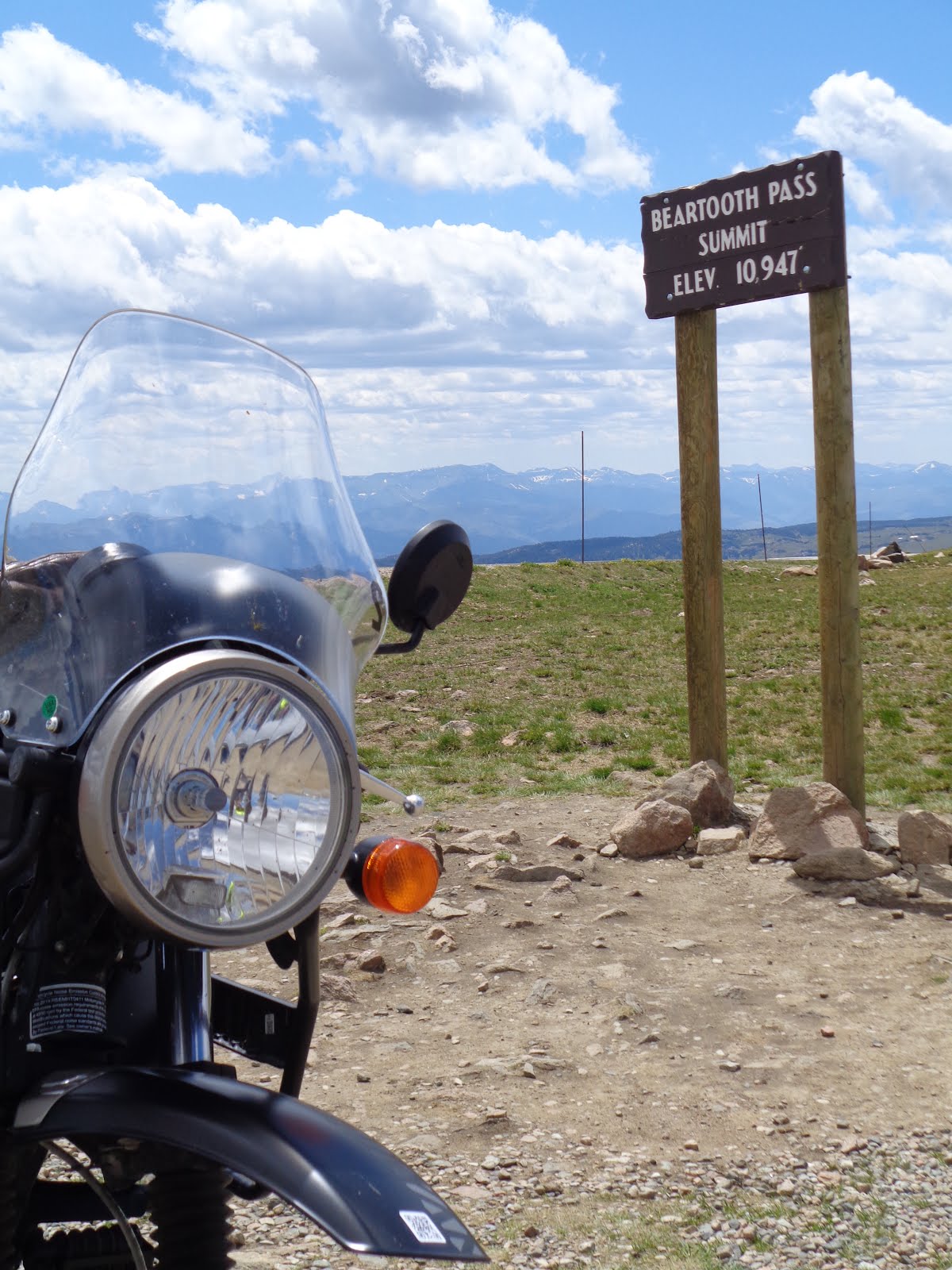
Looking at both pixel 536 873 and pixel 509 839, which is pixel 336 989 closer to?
pixel 536 873

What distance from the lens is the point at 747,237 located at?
6746mm

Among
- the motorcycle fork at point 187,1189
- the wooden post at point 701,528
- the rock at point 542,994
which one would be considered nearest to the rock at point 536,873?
the rock at point 542,994

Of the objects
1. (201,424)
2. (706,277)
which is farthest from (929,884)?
(201,424)

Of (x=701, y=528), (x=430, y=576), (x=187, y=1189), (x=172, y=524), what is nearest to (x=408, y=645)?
(x=430, y=576)

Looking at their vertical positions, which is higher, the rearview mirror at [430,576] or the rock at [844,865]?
the rearview mirror at [430,576]

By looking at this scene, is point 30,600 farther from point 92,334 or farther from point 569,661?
point 569,661

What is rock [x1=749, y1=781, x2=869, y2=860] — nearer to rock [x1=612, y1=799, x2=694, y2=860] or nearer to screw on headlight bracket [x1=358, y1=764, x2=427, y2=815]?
rock [x1=612, y1=799, x2=694, y2=860]

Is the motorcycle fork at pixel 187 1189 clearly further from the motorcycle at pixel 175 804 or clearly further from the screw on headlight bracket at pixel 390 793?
the screw on headlight bracket at pixel 390 793

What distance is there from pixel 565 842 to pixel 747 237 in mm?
3203

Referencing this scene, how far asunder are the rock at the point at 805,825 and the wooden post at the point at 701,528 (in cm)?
90

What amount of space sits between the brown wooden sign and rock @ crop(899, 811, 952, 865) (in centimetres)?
262

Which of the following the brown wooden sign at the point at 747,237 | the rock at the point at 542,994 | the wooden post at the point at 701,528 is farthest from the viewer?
the wooden post at the point at 701,528

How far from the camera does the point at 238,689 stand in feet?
5.76

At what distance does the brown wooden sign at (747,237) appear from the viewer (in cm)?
646
